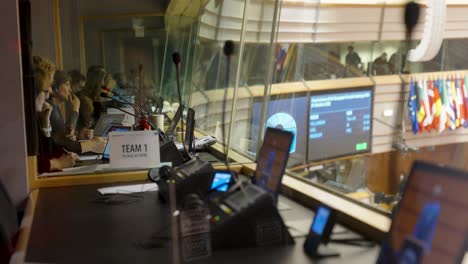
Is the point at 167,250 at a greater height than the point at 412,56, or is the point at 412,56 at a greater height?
the point at 412,56

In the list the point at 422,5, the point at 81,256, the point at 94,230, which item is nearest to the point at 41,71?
the point at 94,230

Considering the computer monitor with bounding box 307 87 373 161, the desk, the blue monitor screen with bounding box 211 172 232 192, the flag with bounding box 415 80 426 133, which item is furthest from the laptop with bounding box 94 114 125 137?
the flag with bounding box 415 80 426 133

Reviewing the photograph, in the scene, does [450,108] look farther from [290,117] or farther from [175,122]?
[175,122]

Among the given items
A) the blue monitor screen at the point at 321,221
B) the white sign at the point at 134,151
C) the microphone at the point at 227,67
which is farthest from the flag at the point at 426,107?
the white sign at the point at 134,151

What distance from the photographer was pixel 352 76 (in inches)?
83.7

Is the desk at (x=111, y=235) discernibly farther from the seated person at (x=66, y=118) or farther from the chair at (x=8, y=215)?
the seated person at (x=66, y=118)

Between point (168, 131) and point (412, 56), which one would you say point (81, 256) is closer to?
point (412, 56)

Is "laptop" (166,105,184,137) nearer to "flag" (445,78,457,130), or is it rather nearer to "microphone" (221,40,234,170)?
"microphone" (221,40,234,170)

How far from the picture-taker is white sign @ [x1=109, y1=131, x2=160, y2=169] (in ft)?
8.02

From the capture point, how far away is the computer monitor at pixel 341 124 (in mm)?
1934

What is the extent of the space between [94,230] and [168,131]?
1.51m

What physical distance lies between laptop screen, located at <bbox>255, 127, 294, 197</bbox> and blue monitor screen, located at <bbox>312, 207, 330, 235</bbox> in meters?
0.12

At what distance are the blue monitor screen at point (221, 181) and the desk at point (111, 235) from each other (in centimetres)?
19

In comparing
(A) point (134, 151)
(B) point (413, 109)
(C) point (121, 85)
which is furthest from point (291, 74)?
(C) point (121, 85)
